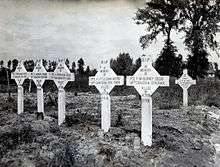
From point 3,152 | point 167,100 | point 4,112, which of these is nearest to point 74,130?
point 3,152

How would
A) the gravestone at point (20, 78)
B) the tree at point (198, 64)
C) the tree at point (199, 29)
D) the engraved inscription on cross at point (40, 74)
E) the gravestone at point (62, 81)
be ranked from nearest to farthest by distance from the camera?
the gravestone at point (62, 81) < the engraved inscription on cross at point (40, 74) < the gravestone at point (20, 78) < the tree at point (199, 29) < the tree at point (198, 64)

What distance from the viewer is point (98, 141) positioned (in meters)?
4.80

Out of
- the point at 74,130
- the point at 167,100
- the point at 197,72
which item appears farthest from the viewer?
the point at 197,72

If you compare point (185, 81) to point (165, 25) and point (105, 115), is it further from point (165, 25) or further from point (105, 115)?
point (105, 115)

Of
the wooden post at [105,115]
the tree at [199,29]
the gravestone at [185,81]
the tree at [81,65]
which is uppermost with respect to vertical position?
the tree at [199,29]

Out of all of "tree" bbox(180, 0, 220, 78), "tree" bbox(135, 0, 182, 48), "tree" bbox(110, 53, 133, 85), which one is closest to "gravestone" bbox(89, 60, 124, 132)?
"tree" bbox(110, 53, 133, 85)

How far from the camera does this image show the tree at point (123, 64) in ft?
24.0

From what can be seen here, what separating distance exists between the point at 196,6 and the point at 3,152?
6118 mm

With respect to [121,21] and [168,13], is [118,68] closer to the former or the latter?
[121,21]

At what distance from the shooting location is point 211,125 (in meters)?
6.81

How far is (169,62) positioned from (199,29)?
3.74 feet

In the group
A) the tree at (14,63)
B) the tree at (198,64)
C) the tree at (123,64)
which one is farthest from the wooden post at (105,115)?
the tree at (198,64)

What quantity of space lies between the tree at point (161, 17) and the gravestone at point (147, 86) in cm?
351

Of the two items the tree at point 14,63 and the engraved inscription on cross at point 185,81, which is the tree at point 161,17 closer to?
the engraved inscription on cross at point 185,81
